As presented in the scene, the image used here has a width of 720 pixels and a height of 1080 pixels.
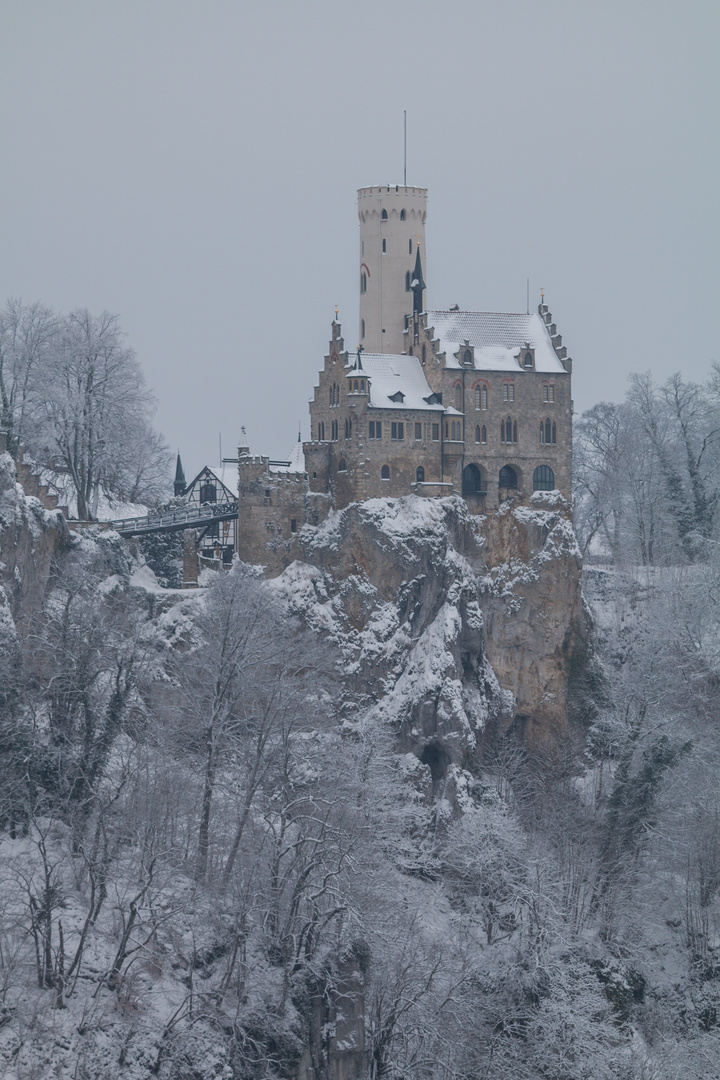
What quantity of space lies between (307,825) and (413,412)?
91.0 ft

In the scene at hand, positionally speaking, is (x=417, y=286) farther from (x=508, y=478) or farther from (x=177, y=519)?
(x=177, y=519)

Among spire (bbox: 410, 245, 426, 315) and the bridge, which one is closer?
the bridge

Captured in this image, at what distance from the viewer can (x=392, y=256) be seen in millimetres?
91125

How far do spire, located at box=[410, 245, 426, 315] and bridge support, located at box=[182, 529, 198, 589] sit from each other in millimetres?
20373

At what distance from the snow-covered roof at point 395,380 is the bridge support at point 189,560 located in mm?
12031

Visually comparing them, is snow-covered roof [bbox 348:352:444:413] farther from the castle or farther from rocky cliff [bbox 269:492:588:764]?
rocky cliff [bbox 269:492:588:764]

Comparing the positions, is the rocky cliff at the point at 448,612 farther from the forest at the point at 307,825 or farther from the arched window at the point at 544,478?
the arched window at the point at 544,478

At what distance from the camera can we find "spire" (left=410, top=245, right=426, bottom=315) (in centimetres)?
9094

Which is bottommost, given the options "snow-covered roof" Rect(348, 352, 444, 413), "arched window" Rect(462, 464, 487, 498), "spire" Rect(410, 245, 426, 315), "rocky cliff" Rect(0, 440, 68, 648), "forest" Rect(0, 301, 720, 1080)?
"forest" Rect(0, 301, 720, 1080)

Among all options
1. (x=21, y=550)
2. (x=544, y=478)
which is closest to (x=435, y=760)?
(x=544, y=478)

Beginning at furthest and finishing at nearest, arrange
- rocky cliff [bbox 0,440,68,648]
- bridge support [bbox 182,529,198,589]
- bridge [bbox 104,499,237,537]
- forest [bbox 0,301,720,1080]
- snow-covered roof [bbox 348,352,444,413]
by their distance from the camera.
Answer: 1. snow-covered roof [bbox 348,352,444,413]
2. bridge support [bbox 182,529,198,589]
3. bridge [bbox 104,499,237,537]
4. rocky cliff [bbox 0,440,68,648]
5. forest [bbox 0,301,720,1080]

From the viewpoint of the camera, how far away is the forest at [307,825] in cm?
5403

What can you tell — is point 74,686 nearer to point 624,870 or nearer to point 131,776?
point 131,776

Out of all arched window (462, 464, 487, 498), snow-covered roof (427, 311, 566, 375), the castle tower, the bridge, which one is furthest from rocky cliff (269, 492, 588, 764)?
the castle tower
